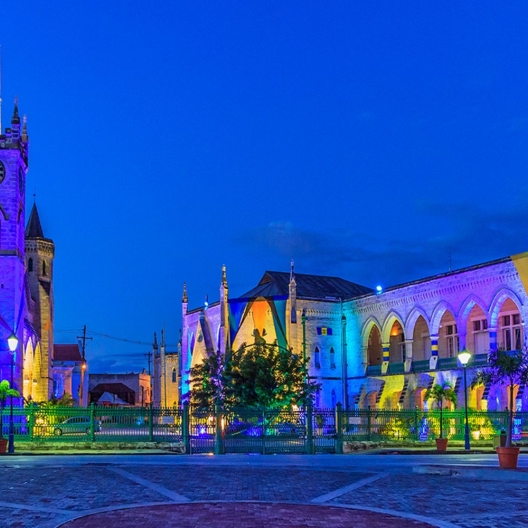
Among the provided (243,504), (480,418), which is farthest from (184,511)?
(480,418)

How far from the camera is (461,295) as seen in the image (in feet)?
169

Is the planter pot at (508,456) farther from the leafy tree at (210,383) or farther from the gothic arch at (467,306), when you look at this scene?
the gothic arch at (467,306)

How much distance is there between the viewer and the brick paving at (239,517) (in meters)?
11.6

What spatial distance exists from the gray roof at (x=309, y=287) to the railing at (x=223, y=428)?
30.8 metres

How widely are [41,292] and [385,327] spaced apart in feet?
103

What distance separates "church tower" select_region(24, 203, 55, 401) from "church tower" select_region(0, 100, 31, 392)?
14.5 metres

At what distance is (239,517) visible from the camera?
40.2ft

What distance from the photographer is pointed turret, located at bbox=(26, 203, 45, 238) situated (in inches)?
3027

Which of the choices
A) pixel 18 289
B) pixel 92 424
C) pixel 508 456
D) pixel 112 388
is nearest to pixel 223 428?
pixel 92 424

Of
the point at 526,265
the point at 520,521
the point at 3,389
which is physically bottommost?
the point at 520,521

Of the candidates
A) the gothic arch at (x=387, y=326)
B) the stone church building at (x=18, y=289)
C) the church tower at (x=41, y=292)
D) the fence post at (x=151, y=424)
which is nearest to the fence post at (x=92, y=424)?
the fence post at (x=151, y=424)

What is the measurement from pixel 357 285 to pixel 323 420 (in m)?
43.1

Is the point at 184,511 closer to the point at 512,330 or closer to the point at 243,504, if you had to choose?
the point at 243,504

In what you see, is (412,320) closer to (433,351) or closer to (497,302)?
(433,351)
